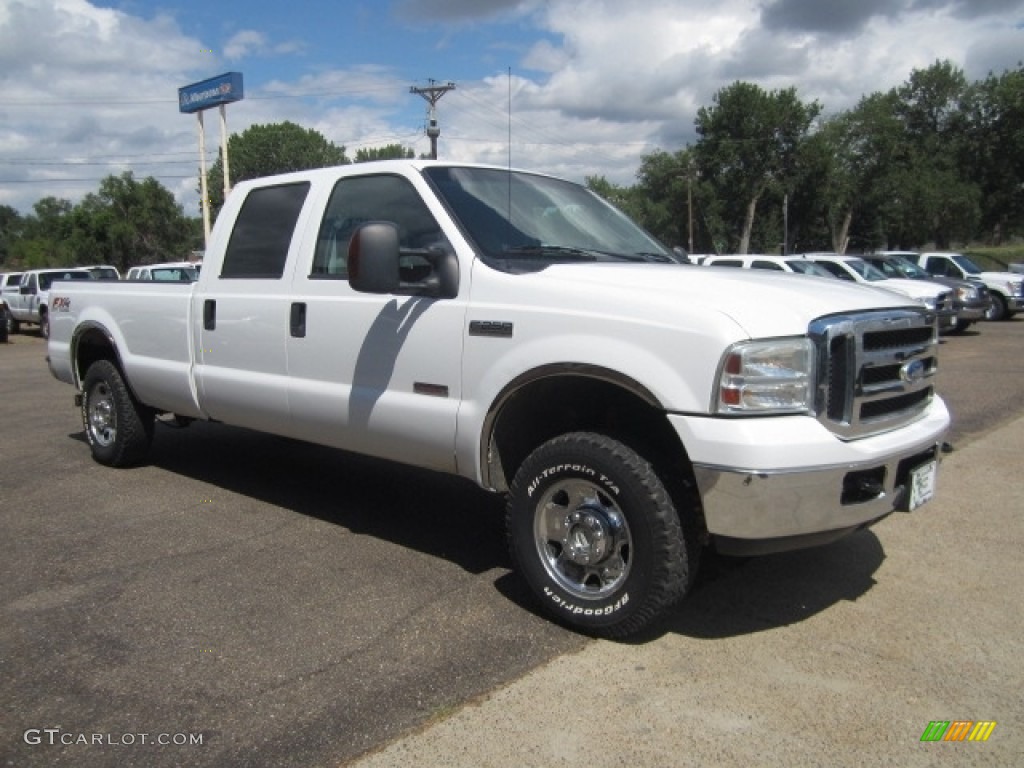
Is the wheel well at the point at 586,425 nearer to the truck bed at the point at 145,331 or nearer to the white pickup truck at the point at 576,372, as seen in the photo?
the white pickup truck at the point at 576,372

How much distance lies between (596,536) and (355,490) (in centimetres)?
285

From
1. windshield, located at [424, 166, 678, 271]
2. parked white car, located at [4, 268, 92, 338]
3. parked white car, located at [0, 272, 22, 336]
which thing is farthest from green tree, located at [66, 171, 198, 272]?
windshield, located at [424, 166, 678, 271]

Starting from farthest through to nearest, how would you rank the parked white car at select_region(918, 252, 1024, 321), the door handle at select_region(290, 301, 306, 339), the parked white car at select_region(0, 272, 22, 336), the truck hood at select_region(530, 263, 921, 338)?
1. the parked white car at select_region(0, 272, 22, 336)
2. the parked white car at select_region(918, 252, 1024, 321)
3. the door handle at select_region(290, 301, 306, 339)
4. the truck hood at select_region(530, 263, 921, 338)

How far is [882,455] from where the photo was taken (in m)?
3.36

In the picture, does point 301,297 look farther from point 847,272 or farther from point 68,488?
point 847,272

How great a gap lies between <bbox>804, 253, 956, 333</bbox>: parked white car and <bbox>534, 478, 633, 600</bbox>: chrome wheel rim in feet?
46.0

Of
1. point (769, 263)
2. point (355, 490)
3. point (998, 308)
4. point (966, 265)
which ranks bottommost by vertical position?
point (355, 490)

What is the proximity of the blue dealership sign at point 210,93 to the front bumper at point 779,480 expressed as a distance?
114ft

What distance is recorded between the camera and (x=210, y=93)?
34938mm

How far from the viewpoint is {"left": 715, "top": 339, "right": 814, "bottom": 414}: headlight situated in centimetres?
317

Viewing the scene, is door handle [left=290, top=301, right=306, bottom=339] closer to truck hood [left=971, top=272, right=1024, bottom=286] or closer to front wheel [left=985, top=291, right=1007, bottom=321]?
truck hood [left=971, top=272, right=1024, bottom=286]

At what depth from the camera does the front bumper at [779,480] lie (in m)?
3.12

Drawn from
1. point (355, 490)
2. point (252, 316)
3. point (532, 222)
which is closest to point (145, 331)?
point (252, 316)

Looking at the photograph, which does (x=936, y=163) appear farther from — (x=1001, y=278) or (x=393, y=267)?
(x=393, y=267)
